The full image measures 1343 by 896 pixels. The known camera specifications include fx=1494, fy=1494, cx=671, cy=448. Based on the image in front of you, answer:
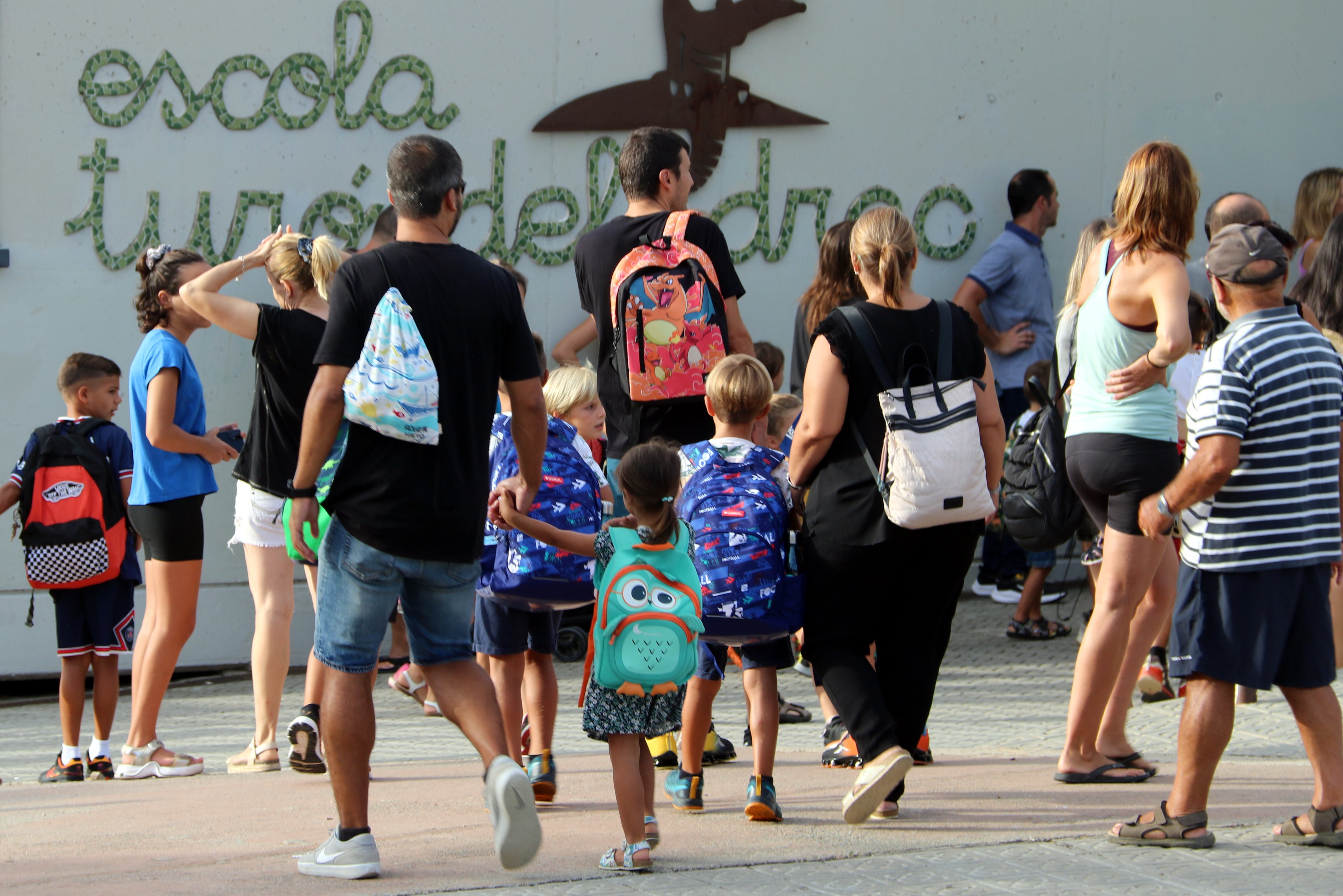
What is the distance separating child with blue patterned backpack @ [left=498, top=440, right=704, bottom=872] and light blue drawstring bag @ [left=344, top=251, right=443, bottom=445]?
57cm

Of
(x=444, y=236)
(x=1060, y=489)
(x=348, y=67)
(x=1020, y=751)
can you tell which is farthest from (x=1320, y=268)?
(x=348, y=67)

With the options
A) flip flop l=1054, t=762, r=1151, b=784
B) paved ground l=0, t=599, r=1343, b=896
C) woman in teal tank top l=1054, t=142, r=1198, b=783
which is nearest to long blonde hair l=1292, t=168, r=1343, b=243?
paved ground l=0, t=599, r=1343, b=896

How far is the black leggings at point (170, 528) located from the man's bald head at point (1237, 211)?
429cm

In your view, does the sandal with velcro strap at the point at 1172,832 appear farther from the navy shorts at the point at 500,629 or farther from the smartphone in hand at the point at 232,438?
the smartphone in hand at the point at 232,438

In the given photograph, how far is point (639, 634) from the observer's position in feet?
13.4

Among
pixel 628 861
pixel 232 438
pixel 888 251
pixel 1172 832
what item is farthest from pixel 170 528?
pixel 1172 832

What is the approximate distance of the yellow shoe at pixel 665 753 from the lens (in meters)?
5.71

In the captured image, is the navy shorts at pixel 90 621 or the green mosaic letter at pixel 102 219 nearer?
the navy shorts at pixel 90 621

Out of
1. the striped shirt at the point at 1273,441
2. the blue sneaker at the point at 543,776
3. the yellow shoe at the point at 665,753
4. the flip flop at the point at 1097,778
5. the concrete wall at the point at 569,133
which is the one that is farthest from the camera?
the concrete wall at the point at 569,133

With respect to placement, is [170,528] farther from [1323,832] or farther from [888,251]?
[1323,832]

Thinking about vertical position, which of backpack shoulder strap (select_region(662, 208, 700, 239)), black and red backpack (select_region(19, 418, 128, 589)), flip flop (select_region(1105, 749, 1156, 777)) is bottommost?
flip flop (select_region(1105, 749, 1156, 777))

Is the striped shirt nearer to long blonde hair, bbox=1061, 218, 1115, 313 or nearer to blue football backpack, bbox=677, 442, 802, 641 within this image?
long blonde hair, bbox=1061, 218, 1115, 313

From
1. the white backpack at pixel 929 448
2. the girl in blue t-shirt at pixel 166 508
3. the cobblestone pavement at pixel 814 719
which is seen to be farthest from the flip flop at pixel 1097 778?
the girl in blue t-shirt at pixel 166 508

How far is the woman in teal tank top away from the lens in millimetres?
4809
